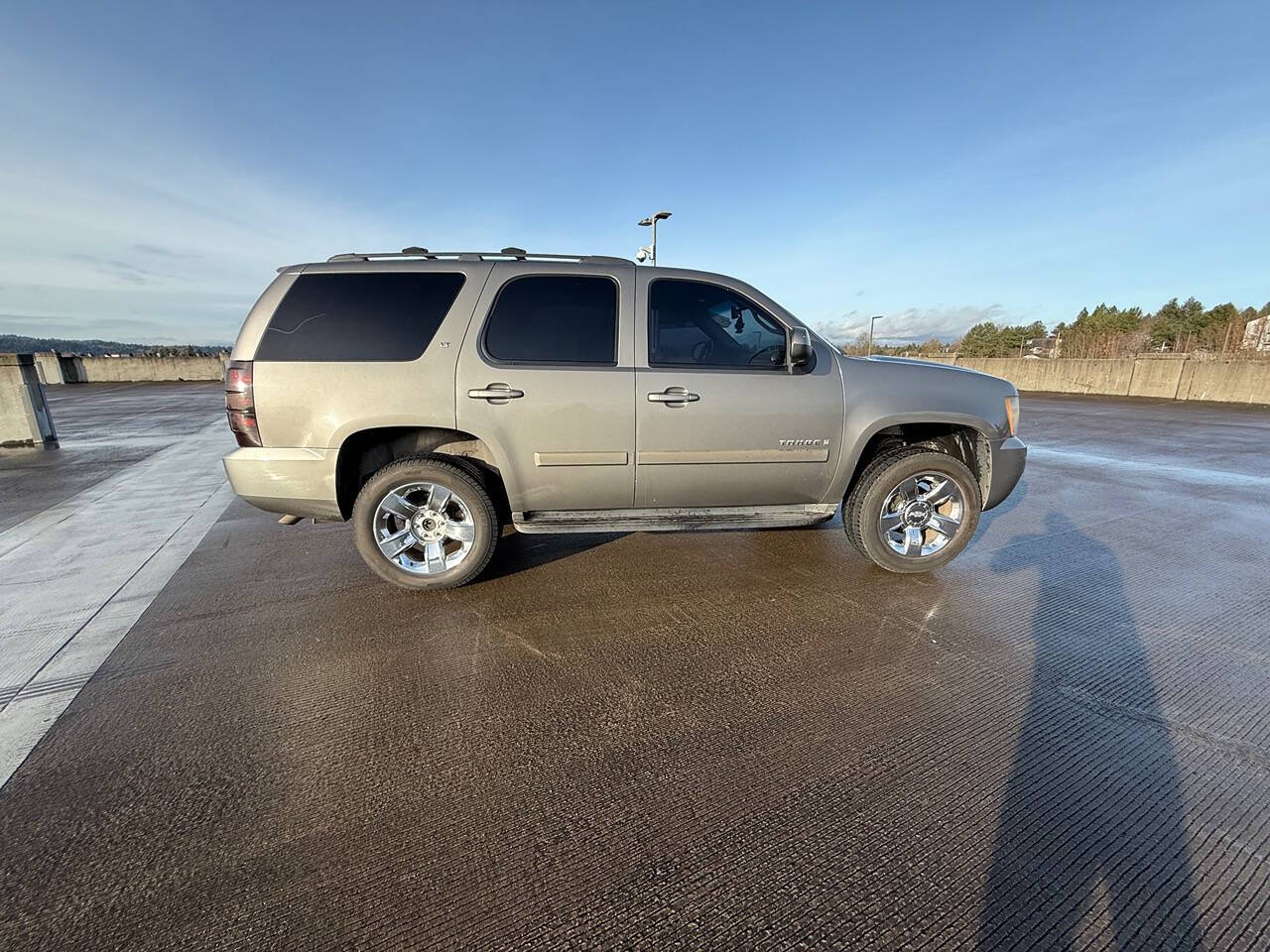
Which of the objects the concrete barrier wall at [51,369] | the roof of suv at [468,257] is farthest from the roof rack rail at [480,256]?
the concrete barrier wall at [51,369]

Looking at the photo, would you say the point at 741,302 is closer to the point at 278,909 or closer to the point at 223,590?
the point at 278,909

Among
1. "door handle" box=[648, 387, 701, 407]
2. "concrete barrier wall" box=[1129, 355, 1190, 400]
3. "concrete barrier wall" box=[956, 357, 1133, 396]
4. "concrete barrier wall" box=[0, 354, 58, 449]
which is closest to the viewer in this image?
"door handle" box=[648, 387, 701, 407]

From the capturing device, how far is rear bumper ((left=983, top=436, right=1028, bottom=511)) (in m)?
3.72

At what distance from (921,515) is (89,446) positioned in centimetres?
1209

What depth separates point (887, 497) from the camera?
12.0 ft

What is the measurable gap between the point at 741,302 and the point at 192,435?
35.6ft

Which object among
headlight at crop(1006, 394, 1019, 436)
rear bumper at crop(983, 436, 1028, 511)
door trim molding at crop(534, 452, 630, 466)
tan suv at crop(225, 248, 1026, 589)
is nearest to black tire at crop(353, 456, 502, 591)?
tan suv at crop(225, 248, 1026, 589)

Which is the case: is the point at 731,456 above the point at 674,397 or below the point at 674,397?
below

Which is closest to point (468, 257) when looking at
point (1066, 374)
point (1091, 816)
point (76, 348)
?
point (1091, 816)

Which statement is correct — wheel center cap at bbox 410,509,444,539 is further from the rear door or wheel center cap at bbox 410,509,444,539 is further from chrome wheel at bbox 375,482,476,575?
the rear door

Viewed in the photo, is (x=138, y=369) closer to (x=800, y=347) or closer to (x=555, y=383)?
(x=555, y=383)

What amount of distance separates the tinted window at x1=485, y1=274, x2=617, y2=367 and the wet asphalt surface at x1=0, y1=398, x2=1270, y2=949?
5.08ft

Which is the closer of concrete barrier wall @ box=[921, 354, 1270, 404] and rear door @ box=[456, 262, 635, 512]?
rear door @ box=[456, 262, 635, 512]

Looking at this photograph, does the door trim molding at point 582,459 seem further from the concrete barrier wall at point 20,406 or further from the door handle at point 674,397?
the concrete barrier wall at point 20,406
